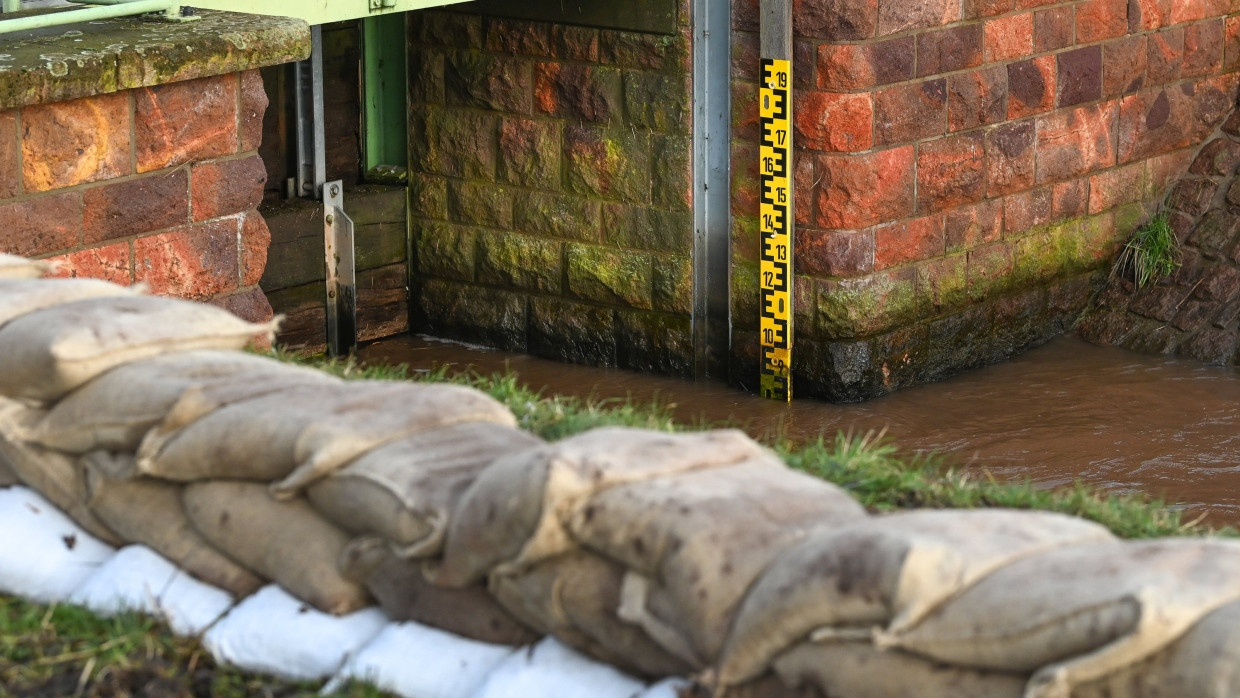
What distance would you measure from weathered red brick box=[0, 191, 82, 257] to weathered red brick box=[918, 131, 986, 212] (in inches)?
141

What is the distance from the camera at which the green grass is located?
319 inches

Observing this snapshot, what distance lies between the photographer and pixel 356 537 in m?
2.78

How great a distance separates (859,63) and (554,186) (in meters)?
1.57

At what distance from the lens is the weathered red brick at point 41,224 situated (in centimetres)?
471

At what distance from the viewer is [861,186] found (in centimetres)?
694

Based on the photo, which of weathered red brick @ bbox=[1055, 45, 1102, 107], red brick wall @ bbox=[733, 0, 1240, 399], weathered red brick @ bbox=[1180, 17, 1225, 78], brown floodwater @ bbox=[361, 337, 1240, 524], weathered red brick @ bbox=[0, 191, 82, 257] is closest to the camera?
weathered red brick @ bbox=[0, 191, 82, 257]

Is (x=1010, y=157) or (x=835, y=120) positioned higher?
(x=835, y=120)

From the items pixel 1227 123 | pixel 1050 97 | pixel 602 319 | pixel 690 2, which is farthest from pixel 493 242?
pixel 1227 123

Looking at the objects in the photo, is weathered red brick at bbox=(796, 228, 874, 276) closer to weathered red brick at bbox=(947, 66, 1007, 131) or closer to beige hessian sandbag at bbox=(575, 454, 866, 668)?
weathered red brick at bbox=(947, 66, 1007, 131)

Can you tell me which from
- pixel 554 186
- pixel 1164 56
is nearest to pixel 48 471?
pixel 554 186

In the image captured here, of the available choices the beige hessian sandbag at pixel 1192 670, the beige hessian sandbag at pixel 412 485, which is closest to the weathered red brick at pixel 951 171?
the beige hessian sandbag at pixel 412 485

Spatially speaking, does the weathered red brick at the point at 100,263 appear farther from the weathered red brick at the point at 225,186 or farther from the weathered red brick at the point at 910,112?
the weathered red brick at the point at 910,112

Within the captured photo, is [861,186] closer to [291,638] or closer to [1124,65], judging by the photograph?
[1124,65]

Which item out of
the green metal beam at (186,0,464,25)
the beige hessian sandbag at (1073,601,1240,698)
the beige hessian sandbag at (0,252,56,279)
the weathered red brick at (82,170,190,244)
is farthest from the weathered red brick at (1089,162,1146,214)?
the beige hessian sandbag at (1073,601,1240,698)
